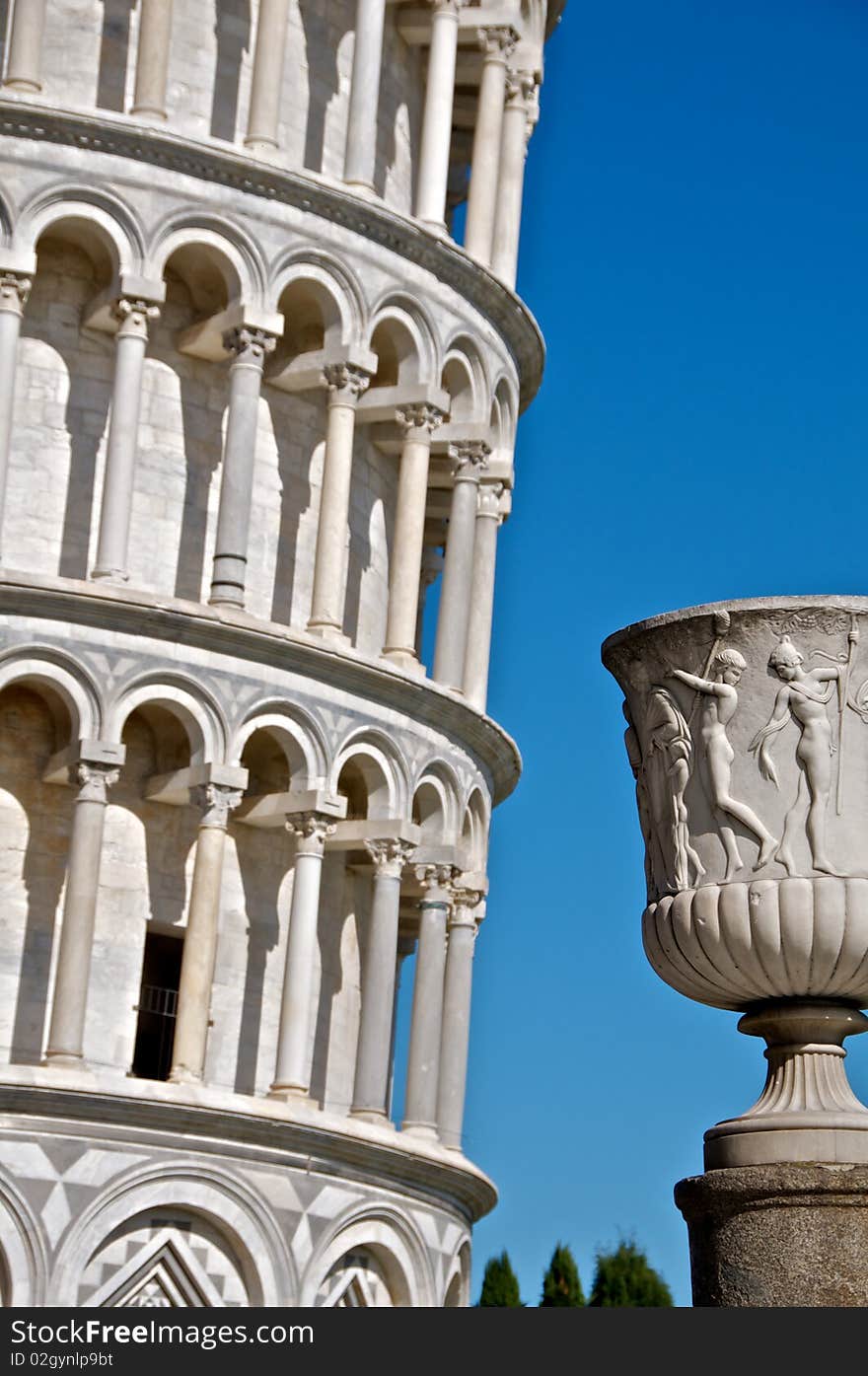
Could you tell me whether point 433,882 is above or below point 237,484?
below

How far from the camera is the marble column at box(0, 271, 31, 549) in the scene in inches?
1108

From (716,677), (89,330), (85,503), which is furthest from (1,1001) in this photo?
(716,677)

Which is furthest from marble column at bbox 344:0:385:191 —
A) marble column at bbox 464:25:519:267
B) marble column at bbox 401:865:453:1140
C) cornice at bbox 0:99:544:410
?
marble column at bbox 401:865:453:1140

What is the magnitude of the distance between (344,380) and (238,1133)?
9185 millimetres

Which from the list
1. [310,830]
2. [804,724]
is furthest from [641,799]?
[310,830]

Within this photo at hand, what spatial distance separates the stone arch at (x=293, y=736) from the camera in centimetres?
2859

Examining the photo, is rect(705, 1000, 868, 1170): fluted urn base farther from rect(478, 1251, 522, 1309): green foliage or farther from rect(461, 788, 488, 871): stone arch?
rect(478, 1251, 522, 1309): green foliage

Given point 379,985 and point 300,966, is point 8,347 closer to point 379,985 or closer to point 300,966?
point 300,966

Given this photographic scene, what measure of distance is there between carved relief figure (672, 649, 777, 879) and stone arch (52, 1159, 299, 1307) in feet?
55.1

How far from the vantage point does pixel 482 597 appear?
32.7 metres

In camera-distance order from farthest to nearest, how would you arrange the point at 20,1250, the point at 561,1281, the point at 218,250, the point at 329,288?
the point at 561,1281 → the point at 329,288 → the point at 218,250 → the point at 20,1250

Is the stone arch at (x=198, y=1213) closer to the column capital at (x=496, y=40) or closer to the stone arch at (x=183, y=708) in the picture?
the stone arch at (x=183, y=708)

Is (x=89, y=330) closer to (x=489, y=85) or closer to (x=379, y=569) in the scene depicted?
(x=379, y=569)

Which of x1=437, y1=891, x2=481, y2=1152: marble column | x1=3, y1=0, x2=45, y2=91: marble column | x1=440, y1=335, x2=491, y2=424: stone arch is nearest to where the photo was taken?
x1=3, y1=0, x2=45, y2=91: marble column
